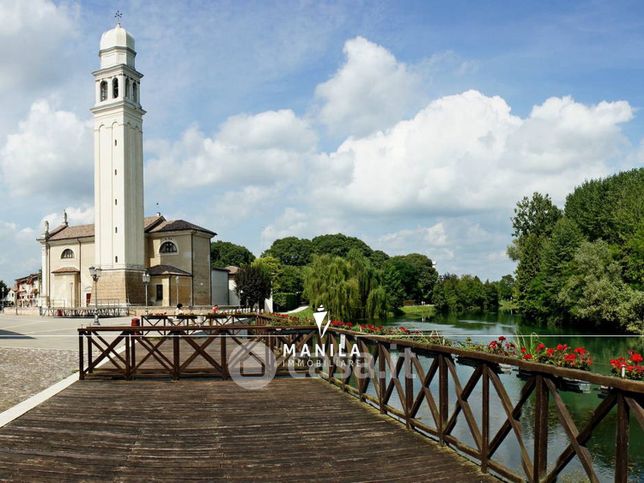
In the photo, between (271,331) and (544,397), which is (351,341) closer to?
(271,331)

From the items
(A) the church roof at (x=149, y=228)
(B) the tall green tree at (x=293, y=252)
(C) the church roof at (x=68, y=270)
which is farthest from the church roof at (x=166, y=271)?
(B) the tall green tree at (x=293, y=252)

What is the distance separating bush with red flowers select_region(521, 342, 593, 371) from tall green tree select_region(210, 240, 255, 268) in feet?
253

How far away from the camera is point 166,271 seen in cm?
4772

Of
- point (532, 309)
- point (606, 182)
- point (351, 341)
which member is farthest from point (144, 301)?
point (351, 341)

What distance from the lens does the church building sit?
45781 mm

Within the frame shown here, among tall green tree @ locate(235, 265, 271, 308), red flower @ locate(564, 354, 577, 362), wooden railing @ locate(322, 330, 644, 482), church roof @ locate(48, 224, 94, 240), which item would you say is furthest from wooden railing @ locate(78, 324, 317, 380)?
church roof @ locate(48, 224, 94, 240)

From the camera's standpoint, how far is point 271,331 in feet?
38.8

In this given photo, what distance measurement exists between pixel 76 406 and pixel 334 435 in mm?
3977

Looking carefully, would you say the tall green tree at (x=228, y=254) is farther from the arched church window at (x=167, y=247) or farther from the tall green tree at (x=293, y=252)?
the arched church window at (x=167, y=247)

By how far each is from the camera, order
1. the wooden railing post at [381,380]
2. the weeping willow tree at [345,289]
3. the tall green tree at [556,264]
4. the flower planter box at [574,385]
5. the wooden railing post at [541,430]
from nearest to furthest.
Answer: the flower planter box at [574,385] < the wooden railing post at [541,430] < the wooden railing post at [381,380] < the weeping willow tree at [345,289] < the tall green tree at [556,264]

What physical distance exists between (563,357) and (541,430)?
0.58 meters

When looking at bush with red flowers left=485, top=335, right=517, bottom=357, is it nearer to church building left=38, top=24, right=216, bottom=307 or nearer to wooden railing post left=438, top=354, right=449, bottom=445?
wooden railing post left=438, top=354, right=449, bottom=445

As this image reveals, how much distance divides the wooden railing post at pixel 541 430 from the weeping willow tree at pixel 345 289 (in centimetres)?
3421

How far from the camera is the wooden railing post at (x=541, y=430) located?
4371mm
